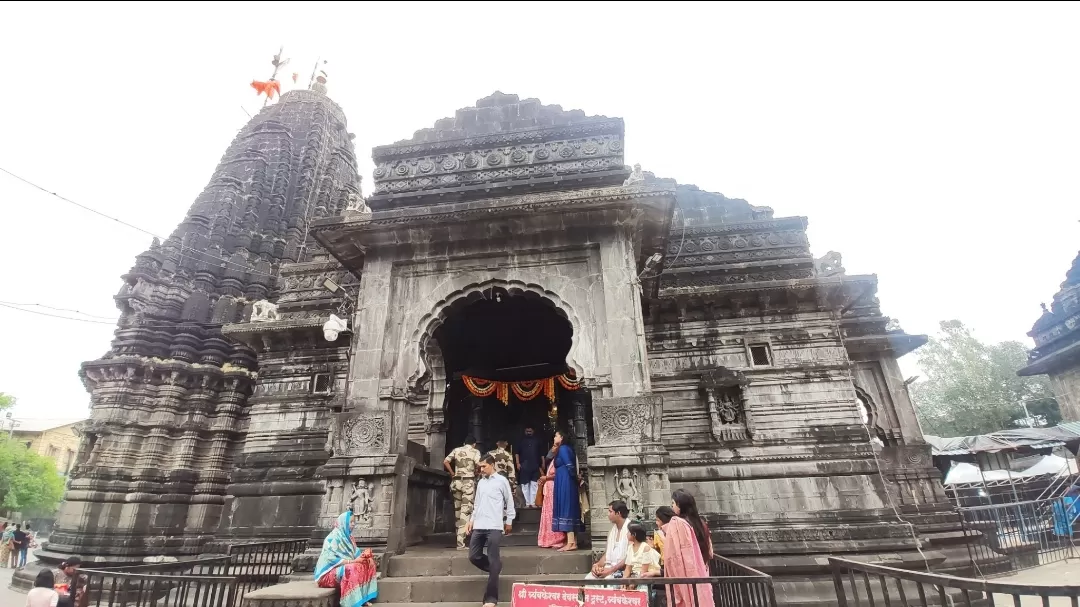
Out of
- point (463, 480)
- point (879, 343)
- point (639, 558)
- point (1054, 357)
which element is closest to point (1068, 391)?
point (1054, 357)

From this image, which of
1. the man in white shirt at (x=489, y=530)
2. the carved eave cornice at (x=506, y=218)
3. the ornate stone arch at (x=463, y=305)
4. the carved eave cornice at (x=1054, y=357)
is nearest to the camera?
the man in white shirt at (x=489, y=530)

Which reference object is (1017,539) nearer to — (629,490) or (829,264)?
(829,264)

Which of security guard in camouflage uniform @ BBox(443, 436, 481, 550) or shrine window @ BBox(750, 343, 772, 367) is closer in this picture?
security guard in camouflage uniform @ BBox(443, 436, 481, 550)

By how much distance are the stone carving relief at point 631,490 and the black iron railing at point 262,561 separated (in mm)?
7465

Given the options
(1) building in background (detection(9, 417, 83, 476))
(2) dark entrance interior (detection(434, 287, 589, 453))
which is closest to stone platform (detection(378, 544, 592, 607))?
(2) dark entrance interior (detection(434, 287, 589, 453))

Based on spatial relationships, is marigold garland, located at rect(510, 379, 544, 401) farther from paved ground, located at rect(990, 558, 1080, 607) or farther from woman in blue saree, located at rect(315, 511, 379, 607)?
paved ground, located at rect(990, 558, 1080, 607)

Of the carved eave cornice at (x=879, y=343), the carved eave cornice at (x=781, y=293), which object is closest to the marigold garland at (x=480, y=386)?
the carved eave cornice at (x=781, y=293)

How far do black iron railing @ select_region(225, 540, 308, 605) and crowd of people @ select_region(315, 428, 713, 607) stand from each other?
16.2 ft

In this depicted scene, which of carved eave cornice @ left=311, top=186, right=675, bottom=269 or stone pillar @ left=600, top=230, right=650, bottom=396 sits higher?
carved eave cornice @ left=311, top=186, right=675, bottom=269

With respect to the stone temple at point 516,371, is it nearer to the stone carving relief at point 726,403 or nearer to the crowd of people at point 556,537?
the stone carving relief at point 726,403

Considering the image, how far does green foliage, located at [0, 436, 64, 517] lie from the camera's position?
37672 mm

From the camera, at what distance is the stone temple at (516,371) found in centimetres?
857

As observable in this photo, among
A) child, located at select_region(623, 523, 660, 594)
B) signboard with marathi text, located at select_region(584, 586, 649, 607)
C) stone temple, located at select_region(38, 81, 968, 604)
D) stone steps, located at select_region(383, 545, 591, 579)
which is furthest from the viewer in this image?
stone temple, located at select_region(38, 81, 968, 604)

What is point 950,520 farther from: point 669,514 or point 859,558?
point 669,514
